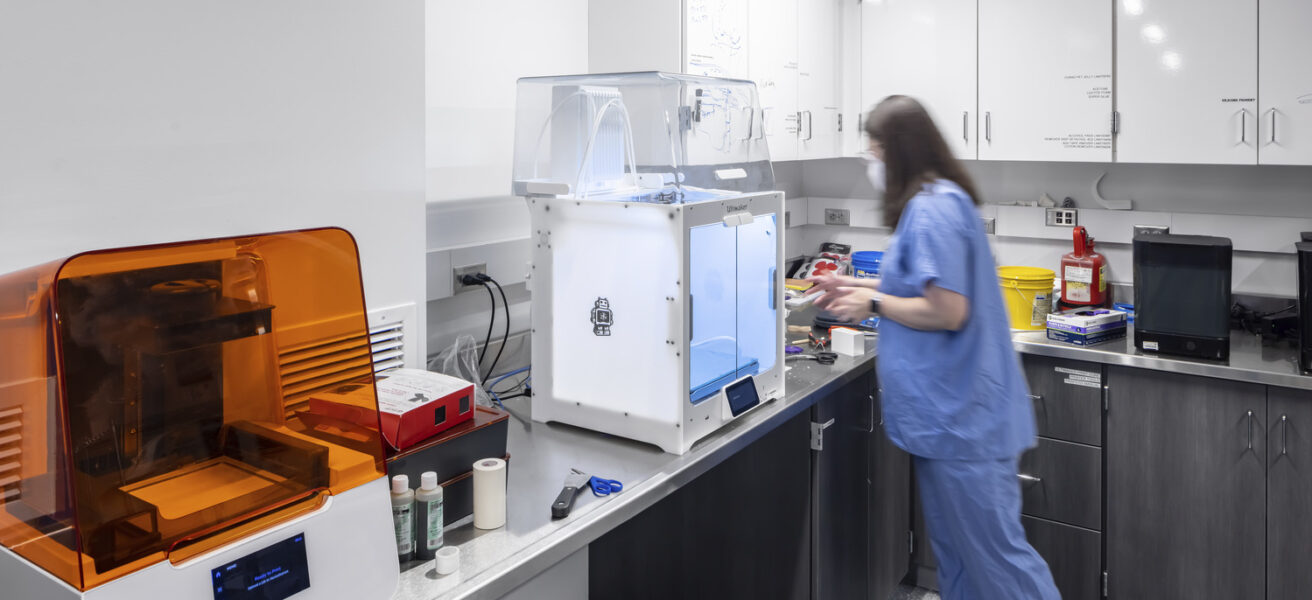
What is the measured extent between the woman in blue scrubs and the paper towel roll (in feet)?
3.13

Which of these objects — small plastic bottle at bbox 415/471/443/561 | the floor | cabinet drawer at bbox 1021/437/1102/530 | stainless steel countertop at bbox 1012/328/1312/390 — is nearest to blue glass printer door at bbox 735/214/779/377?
small plastic bottle at bbox 415/471/443/561

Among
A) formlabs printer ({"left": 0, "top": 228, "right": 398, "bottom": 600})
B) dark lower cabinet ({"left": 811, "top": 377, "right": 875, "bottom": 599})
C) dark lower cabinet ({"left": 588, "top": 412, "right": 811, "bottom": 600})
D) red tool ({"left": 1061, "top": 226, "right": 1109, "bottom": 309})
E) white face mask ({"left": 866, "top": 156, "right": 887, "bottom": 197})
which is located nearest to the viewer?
formlabs printer ({"left": 0, "top": 228, "right": 398, "bottom": 600})

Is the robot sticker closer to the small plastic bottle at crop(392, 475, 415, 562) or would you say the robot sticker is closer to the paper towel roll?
the paper towel roll

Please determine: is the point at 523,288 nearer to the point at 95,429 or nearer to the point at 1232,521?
the point at 95,429

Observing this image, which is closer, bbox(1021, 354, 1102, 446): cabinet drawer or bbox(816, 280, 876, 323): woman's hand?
bbox(816, 280, 876, 323): woman's hand

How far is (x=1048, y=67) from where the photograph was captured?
3064 mm

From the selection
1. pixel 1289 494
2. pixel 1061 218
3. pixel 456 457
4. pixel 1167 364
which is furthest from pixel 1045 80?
pixel 456 457

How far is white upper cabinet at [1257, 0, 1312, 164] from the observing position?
2684 millimetres

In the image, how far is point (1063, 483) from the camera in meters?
2.90

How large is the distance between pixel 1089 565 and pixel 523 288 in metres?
1.99

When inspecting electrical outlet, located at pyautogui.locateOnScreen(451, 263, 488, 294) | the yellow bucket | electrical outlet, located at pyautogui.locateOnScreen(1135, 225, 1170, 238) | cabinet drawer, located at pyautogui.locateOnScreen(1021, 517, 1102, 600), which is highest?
electrical outlet, located at pyautogui.locateOnScreen(1135, 225, 1170, 238)

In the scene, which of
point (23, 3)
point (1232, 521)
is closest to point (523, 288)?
point (23, 3)

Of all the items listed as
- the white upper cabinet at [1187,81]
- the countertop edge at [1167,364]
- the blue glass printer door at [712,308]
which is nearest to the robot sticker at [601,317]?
the blue glass printer door at [712,308]

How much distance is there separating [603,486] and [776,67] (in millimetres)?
1798
